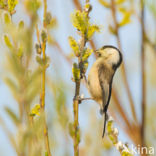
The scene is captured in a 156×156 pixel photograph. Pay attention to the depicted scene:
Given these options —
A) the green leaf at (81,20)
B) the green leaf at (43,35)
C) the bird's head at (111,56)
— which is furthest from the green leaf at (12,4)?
the bird's head at (111,56)

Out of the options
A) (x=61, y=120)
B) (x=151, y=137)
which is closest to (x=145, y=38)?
(x=151, y=137)

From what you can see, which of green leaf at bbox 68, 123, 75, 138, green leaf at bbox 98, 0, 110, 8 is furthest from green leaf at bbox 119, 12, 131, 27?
green leaf at bbox 68, 123, 75, 138

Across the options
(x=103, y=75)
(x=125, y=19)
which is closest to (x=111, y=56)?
(x=103, y=75)

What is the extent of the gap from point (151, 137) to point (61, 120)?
5.33 ft

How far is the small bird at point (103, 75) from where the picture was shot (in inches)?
98.2

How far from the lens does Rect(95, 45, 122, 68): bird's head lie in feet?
9.00

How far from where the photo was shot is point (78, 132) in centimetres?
79

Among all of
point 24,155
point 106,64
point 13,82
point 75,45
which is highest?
point 106,64

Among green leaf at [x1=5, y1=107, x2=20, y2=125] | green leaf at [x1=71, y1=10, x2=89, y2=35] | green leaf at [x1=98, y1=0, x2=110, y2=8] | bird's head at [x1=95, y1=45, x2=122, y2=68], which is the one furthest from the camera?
bird's head at [x1=95, y1=45, x2=122, y2=68]

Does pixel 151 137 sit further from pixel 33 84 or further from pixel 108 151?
pixel 33 84

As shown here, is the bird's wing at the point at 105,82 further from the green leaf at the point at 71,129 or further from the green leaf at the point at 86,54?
the green leaf at the point at 71,129

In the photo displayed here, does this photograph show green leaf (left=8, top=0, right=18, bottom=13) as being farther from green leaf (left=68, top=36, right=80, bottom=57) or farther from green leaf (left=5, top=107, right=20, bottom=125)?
green leaf (left=5, top=107, right=20, bottom=125)

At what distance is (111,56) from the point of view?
112 inches

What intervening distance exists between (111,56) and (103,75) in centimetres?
29
